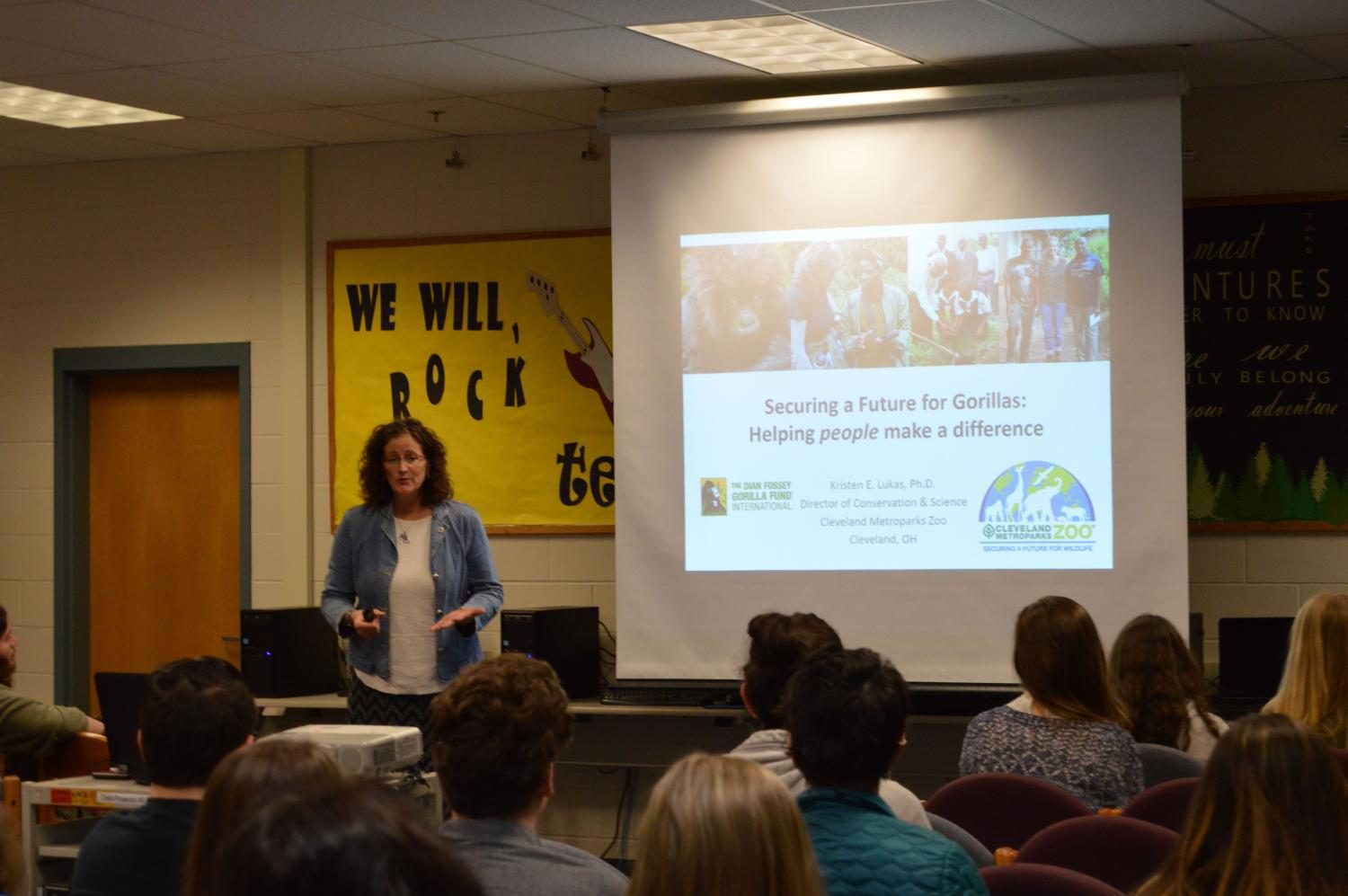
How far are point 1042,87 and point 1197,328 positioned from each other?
3.51 ft

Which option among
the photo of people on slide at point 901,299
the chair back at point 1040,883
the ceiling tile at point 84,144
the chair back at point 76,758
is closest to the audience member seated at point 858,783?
the chair back at point 1040,883

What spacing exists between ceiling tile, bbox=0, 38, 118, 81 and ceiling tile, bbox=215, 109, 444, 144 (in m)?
0.85

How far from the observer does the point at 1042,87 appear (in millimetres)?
5207

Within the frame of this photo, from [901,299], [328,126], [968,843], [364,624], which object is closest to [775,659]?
[968,843]

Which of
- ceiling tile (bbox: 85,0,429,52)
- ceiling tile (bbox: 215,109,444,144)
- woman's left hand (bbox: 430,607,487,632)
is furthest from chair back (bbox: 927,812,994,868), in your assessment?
ceiling tile (bbox: 215,109,444,144)

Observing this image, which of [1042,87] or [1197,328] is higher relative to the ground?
[1042,87]

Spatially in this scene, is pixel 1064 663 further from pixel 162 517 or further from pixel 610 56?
pixel 162 517

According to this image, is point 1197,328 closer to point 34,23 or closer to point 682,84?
point 682,84

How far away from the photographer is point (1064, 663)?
11.4 ft

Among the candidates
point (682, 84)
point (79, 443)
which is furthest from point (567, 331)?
point (79, 443)

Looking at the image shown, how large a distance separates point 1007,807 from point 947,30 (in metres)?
2.70

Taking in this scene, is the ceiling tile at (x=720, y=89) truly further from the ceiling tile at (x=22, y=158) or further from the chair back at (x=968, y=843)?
the chair back at (x=968, y=843)

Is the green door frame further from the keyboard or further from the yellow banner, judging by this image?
the keyboard

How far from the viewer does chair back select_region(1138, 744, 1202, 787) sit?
11.6 ft
